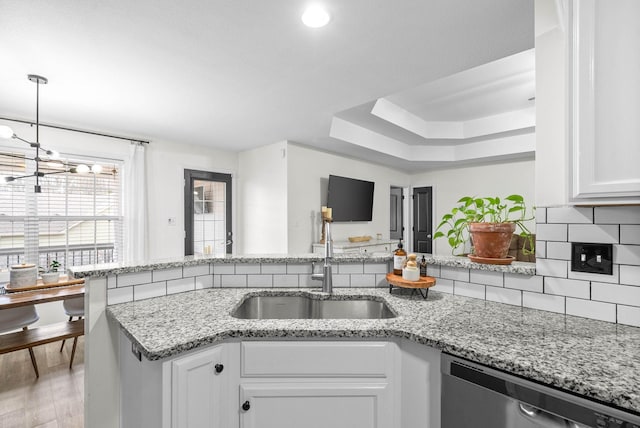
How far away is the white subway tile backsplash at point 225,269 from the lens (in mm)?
1702

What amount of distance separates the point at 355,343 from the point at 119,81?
2.57 metres

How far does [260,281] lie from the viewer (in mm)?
1682

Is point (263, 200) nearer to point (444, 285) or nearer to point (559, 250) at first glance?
point (444, 285)

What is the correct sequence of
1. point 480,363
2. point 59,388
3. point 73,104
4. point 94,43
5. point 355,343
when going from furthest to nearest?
point 73,104, point 59,388, point 94,43, point 355,343, point 480,363

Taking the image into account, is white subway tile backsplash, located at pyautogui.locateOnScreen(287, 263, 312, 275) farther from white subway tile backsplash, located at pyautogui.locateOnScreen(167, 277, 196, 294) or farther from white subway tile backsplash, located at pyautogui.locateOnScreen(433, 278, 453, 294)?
white subway tile backsplash, located at pyautogui.locateOnScreen(433, 278, 453, 294)

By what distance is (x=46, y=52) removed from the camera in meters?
1.95

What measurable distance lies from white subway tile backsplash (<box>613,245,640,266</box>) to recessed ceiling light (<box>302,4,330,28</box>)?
166 cm

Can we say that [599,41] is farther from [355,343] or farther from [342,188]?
[342,188]

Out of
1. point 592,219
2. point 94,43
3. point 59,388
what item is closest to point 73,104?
point 94,43

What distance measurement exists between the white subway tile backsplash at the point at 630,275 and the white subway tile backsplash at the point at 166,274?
6.23ft

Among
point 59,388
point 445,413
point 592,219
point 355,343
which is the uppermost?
point 592,219

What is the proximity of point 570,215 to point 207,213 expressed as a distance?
4.35m

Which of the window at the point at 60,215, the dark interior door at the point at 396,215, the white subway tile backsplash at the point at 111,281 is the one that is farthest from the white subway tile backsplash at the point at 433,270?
the dark interior door at the point at 396,215

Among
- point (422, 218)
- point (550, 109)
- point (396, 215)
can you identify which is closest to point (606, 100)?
point (550, 109)
